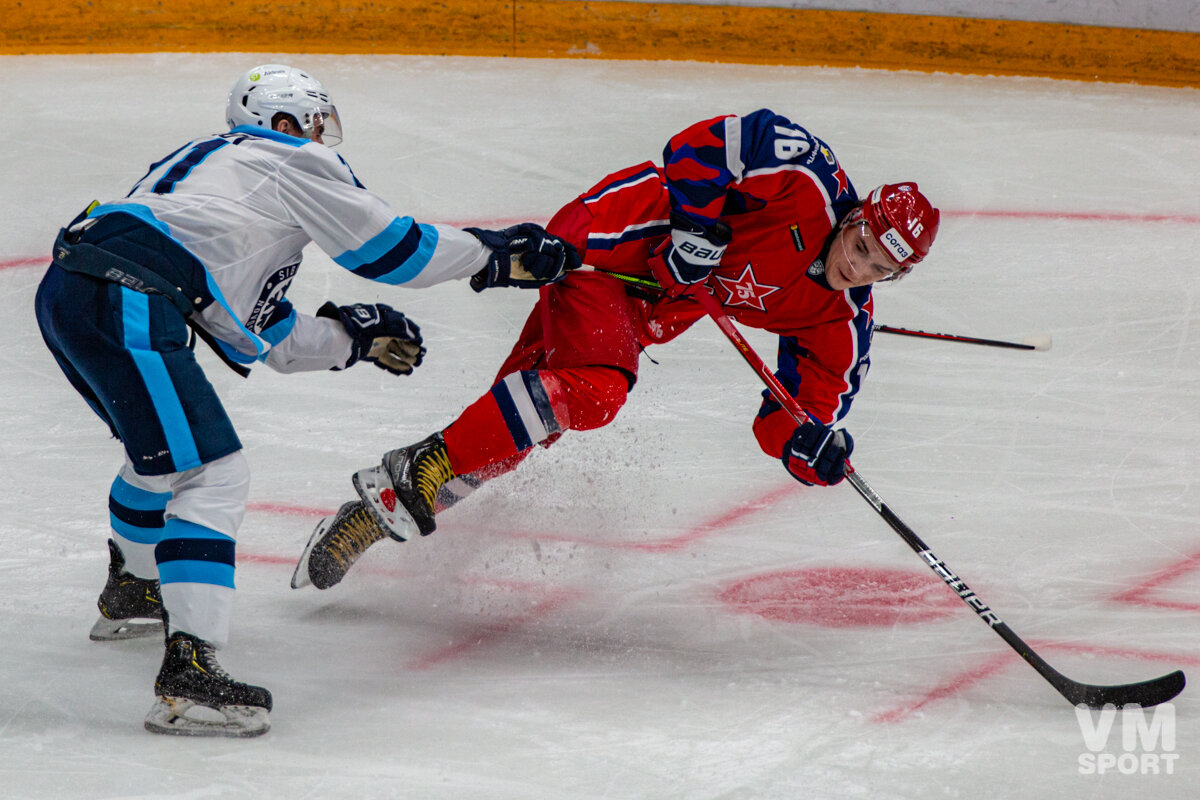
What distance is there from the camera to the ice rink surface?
1993 millimetres

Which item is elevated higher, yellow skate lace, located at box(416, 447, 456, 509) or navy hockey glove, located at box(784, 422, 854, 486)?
navy hockey glove, located at box(784, 422, 854, 486)

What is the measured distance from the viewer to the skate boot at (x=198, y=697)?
1964 millimetres

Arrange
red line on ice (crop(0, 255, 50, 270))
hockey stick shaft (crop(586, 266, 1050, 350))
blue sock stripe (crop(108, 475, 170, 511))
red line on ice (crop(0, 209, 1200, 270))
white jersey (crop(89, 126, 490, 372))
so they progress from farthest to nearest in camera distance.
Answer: red line on ice (crop(0, 209, 1200, 270)) → red line on ice (crop(0, 255, 50, 270)) → hockey stick shaft (crop(586, 266, 1050, 350)) → blue sock stripe (crop(108, 475, 170, 511)) → white jersey (crop(89, 126, 490, 372))

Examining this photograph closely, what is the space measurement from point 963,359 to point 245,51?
3695 millimetres

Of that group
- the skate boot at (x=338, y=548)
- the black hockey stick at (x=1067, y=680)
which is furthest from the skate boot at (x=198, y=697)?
the black hockey stick at (x=1067, y=680)

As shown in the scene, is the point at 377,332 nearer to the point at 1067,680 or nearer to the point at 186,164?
the point at 186,164

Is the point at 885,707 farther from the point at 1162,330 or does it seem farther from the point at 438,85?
the point at 438,85

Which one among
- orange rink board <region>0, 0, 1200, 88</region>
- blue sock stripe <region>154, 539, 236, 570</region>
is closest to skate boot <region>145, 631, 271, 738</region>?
blue sock stripe <region>154, 539, 236, 570</region>

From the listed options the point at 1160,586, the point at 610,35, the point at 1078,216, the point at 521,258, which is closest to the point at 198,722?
the point at 521,258

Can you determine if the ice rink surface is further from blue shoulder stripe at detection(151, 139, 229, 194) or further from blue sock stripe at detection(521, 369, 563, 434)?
blue shoulder stripe at detection(151, 139, 229, 194)

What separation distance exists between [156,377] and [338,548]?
66 cm

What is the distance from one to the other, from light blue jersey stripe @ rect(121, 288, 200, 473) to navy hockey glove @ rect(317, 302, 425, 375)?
0.70 meters

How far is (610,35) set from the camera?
570cm

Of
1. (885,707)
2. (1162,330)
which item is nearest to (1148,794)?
(885,707)
